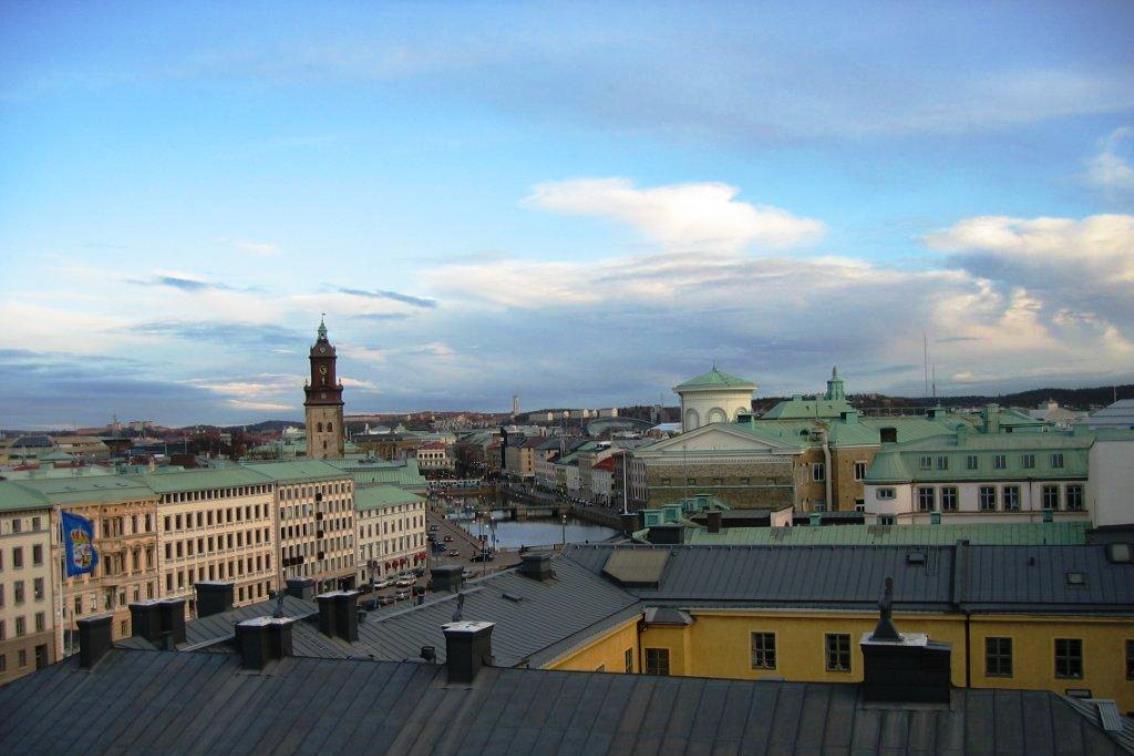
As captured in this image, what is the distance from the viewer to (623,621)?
76.1 feet

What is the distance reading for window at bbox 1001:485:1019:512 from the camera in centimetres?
5581

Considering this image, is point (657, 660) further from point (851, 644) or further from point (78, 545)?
point (78, 545)

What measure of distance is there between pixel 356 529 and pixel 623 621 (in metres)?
58.9

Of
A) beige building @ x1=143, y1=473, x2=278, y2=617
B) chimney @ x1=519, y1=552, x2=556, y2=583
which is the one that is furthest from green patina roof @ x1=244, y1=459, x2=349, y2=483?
chimney @ x1=519, y1=552, x2=556, y2=583

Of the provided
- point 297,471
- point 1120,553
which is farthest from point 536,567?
point 297,471

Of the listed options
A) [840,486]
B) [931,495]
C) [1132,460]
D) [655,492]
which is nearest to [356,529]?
[655,492]

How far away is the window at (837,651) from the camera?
78.0 feet

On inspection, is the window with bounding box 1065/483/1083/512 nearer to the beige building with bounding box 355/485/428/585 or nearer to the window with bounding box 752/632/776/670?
the window with bounding box 752/632/776/670

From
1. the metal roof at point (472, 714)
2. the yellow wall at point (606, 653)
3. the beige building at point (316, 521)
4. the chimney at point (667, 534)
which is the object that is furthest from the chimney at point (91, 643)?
the beige building at point (316, 521)

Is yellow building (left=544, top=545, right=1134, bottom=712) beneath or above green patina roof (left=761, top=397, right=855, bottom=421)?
beneath

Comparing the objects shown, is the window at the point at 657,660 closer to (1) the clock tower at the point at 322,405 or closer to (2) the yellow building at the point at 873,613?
(2) the yellow building at the point at 873,613

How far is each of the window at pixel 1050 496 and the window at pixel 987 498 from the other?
2.32m

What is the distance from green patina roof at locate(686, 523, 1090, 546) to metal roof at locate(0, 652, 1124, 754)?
17223mm

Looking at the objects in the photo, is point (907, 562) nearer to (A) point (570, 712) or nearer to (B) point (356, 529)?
(A) point (570, 712)
